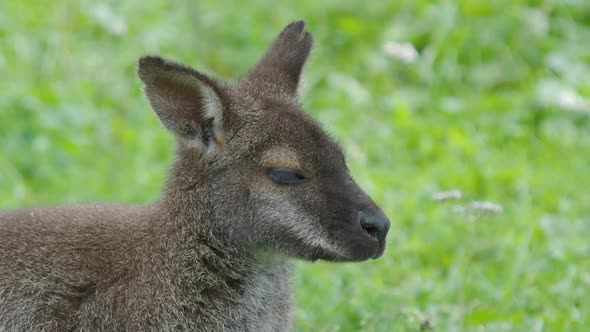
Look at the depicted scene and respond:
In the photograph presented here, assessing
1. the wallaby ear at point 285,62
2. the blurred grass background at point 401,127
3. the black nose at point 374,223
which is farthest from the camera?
the blurred grass background at point 401,127

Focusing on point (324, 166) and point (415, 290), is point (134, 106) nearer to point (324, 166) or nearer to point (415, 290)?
point (415, 290)

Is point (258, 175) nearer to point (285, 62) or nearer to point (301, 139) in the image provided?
point (301, 139)

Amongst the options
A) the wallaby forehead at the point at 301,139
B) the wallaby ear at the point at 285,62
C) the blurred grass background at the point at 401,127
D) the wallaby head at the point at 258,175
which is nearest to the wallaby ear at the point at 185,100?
the wallaby head at the point at 258,175

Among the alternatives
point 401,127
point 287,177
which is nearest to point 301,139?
point 287,177

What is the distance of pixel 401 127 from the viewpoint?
31.4 feet

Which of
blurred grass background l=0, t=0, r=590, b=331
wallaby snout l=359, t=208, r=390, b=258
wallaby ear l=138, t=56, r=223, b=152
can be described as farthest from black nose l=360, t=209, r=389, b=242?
blurred grass background l=0, t=0, r=590, b=331

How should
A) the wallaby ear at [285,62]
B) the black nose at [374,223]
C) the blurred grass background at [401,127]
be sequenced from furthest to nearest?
the blurred grass background at [401,127] → the wallaby ear at [285,62] → the black nose at [374,223]

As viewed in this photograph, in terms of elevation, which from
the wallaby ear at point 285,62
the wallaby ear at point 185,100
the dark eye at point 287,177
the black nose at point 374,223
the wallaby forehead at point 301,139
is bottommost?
the black nose at point 374,223

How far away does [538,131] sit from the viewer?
9656mm

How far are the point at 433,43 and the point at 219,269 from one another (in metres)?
5.66

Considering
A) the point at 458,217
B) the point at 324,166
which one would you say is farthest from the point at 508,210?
the point at 324,166

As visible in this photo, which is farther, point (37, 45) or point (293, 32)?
point (37, 45)

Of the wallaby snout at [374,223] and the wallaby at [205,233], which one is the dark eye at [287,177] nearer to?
the wallaby at [205,233]

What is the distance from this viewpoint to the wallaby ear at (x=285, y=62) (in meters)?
5.74
